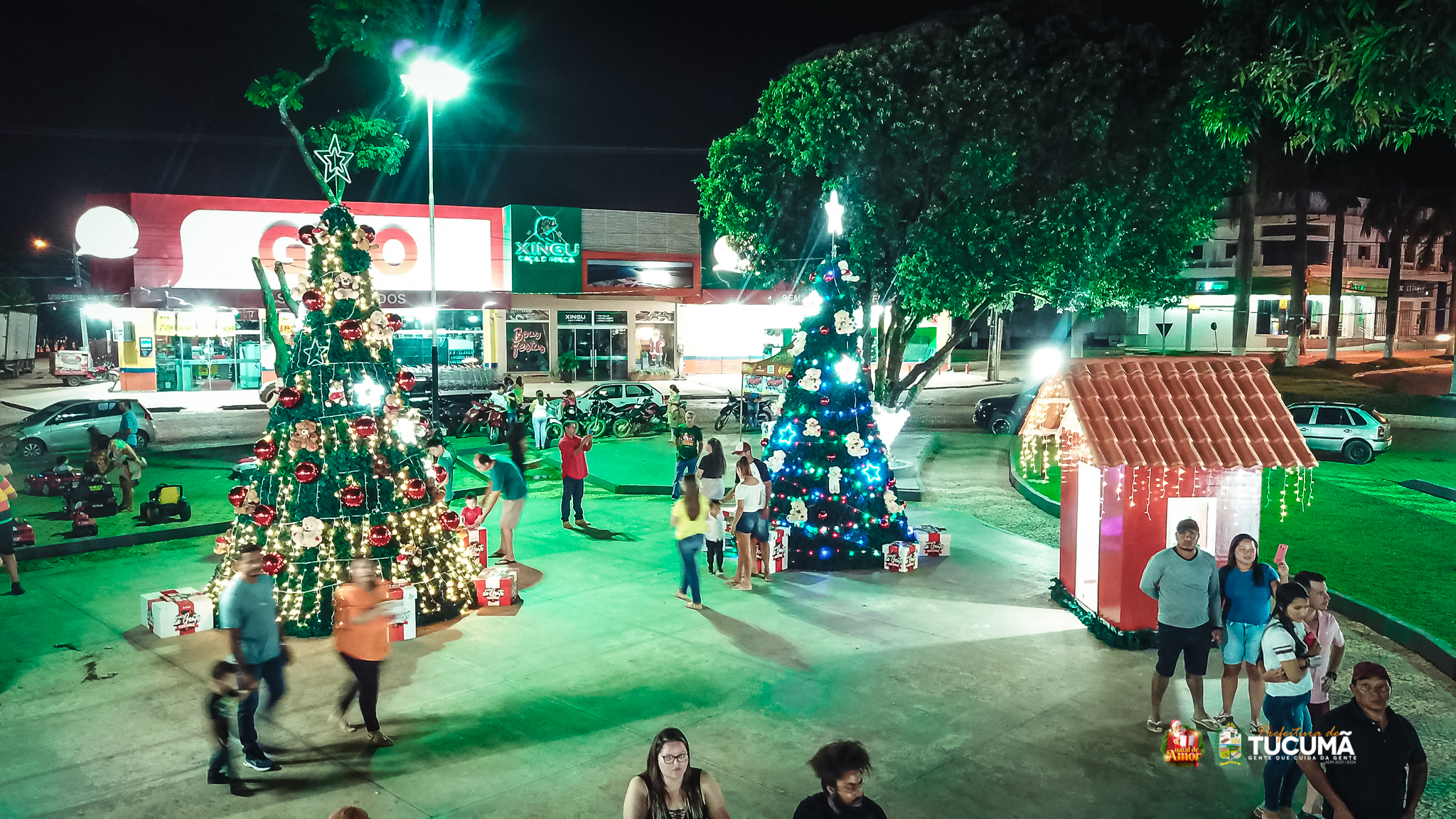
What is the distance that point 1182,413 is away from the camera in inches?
354

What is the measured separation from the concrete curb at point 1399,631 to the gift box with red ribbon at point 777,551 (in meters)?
5.96

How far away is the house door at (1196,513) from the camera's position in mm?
8664

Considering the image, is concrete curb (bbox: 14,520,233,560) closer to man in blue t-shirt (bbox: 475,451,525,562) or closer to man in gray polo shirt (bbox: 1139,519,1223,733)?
man in blue t-shirt (bbox: 475,451,525,562)

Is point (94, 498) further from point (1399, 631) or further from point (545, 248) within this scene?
point (545, 248)

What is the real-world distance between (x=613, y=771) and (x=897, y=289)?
13.6 metres

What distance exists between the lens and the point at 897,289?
18.4 meters

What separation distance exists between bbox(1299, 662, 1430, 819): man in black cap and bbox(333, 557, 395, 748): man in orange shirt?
5.61m

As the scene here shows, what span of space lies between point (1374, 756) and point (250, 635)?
648 centimetres

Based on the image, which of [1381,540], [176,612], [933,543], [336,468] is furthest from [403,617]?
[1381,540]

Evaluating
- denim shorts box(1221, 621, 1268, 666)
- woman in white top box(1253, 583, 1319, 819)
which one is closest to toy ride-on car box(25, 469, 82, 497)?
denim shorts box(1221, 621, 1268, 666)

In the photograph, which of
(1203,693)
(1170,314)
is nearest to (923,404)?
(1203,693)

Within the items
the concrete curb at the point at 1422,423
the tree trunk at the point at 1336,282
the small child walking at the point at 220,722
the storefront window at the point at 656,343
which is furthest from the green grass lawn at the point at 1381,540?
the storefront window at the point at 656,343

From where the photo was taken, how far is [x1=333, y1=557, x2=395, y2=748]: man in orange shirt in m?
6.48

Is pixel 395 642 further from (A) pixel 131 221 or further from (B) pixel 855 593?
(A) pixel 131 221
